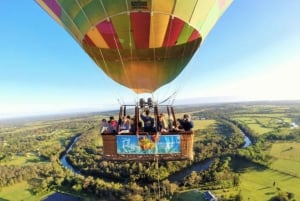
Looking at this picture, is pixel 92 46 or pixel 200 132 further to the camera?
pixel 200 132

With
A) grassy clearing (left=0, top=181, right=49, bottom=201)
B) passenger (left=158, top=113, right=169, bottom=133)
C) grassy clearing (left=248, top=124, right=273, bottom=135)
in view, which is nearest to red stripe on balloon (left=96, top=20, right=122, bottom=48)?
passenger (left=158, top=113, right=169, bottom=133)

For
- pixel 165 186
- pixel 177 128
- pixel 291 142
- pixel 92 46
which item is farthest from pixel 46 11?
pixel 291 142

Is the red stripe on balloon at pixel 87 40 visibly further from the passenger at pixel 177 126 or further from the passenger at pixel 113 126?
the passenger at pixel 177 126

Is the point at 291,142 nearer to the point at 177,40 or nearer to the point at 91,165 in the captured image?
the point at 91,165

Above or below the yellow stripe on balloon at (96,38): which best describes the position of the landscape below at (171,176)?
below

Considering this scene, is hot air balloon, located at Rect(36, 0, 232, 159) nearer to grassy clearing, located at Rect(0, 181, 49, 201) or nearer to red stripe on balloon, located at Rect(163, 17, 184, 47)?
red stripe on balloon, located at Rect(163, 17, 184, 47)

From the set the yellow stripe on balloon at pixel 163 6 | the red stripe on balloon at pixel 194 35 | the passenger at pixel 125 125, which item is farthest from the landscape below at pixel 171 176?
the yellow stripe on balloon at pixel 163 6

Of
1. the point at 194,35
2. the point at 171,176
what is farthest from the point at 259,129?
the point at 194,35
